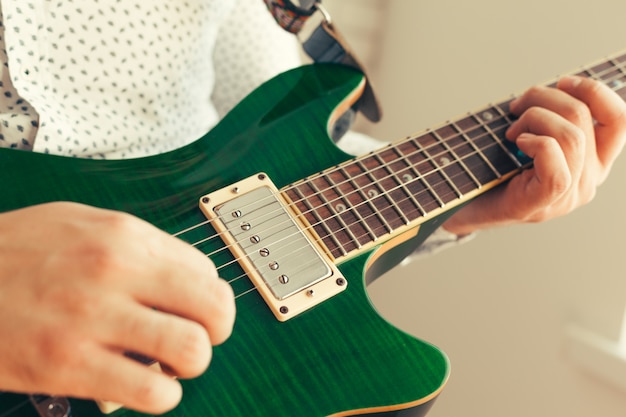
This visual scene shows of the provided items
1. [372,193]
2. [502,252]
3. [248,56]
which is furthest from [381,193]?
[502,252]

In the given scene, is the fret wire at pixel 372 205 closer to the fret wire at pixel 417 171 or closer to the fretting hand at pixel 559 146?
the fret wire at pixel 417 171

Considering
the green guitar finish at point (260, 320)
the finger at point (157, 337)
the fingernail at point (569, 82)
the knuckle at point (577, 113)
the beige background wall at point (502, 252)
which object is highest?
the finger at point (157, 337)

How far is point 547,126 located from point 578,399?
0.57 metres

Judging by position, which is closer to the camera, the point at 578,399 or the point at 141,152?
the point at 141,152

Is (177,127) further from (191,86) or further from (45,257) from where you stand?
(45,257)

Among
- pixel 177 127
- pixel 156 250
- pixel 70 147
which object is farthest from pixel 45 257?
pixel 177 127

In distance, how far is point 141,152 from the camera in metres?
0.75

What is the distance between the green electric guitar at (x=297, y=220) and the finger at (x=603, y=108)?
91 millimetres

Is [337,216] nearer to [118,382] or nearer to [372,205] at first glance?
[372,205]

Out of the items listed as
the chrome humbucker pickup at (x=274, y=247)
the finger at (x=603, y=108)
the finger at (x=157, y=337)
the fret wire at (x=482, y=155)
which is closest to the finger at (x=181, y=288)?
the finger at (x=157, y=337)

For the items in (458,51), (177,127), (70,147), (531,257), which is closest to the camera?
(70,147)

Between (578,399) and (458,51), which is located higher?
(458,51)

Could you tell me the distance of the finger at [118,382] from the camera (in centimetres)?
33

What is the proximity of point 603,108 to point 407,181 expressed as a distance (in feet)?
0.86
